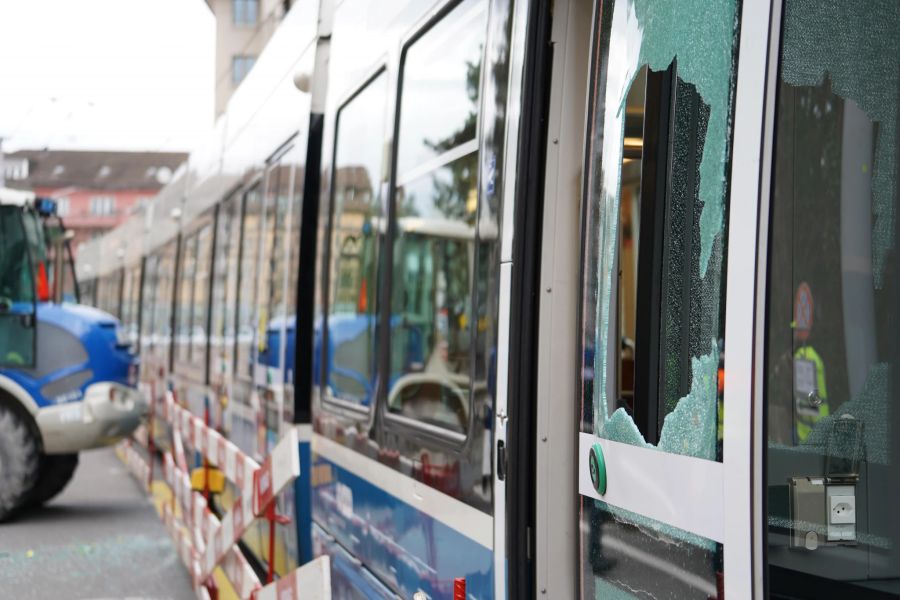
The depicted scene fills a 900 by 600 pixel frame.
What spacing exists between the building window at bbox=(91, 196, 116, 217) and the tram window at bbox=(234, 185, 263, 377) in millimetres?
82174

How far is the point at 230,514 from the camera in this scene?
659cm

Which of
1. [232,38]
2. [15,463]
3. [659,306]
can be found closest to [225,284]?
[15,463]

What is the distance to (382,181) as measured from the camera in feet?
15.7

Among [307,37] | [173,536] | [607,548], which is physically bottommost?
[173,536]

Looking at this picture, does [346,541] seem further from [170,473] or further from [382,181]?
[170,473]

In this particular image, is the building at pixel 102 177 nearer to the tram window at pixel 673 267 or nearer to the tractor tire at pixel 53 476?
the tractor tire at pixel 53 476

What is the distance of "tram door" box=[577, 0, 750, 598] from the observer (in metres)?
2.42

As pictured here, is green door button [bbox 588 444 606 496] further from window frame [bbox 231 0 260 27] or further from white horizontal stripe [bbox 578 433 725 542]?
window frame [bbox 231 0 260 27]

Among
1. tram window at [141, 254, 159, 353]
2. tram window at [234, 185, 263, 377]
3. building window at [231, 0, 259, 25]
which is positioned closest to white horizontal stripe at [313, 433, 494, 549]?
tram window at [234, 185, 263, 377]

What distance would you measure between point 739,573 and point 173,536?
850 cm

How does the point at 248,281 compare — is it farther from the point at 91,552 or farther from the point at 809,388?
the point at 809,388

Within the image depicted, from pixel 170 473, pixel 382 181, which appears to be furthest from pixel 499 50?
pixel 170 473

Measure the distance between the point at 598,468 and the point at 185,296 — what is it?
428 inches

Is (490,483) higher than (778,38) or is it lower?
lower
